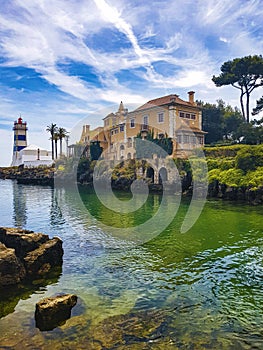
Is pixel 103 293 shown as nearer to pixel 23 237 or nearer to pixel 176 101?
pixel 23 237

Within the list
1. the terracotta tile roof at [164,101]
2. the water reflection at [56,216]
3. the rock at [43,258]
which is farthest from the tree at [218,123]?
the rock at [43,258]

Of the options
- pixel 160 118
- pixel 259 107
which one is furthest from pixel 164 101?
pixel 259 107

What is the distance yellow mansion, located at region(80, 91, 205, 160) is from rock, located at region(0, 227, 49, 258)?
40.3 m

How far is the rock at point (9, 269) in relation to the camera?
1215cm

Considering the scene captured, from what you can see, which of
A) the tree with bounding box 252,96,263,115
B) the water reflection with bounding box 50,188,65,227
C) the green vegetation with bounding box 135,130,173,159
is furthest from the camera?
the tree with bounding box 252,96,263,115

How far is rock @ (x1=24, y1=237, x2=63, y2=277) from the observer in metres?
13.3

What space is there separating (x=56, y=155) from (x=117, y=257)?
7830cm

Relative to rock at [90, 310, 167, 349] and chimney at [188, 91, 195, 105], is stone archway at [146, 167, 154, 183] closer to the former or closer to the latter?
chimney at [188, 91, 195, 105]

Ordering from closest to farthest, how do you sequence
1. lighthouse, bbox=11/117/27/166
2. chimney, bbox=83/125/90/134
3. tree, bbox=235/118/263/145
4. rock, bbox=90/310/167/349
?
rock, bbox=90/310/167/349 < tree, bbox=235/118/263/145 < chimney, bbox=83/125/90/134 < lighthouse, bbox=11/117/27/166

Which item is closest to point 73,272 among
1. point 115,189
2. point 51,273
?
point 51,273

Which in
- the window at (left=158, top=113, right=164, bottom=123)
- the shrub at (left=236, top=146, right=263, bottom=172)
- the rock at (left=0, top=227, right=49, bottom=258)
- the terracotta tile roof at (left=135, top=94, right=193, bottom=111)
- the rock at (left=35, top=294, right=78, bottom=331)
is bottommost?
the rock at (left=35, top=294, right=78, bottom=331)

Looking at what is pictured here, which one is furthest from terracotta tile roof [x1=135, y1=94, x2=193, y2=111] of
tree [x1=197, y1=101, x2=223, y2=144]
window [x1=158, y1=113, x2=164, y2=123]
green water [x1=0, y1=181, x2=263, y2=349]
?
green water [x1=0, y1=181, x2=263, y2=349]

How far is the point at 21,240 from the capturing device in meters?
14.4

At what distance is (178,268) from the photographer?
47.5 ft
